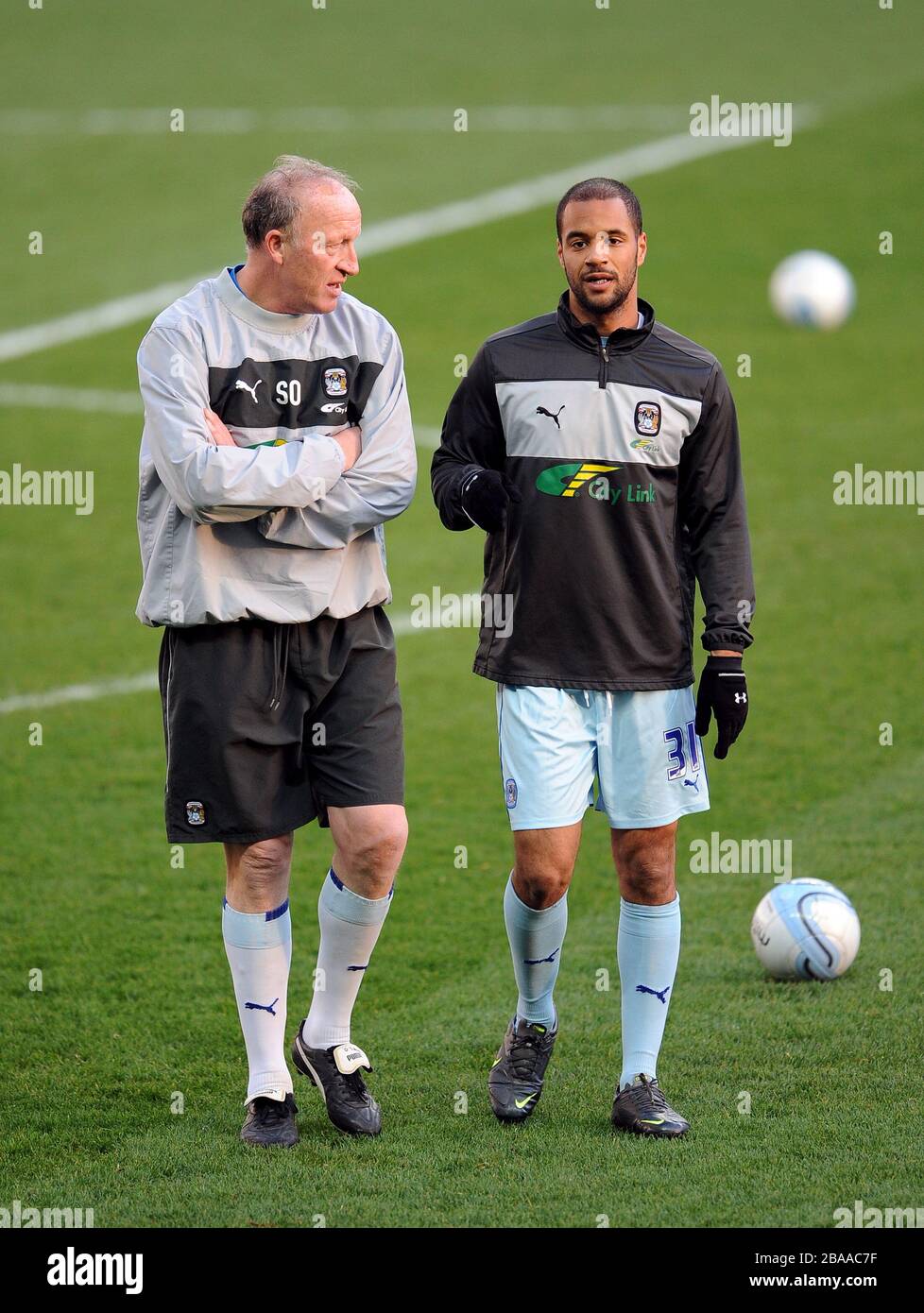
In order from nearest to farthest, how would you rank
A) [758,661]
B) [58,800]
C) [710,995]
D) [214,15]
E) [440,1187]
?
[440,1187], [710,995], [58,800], [758,661], [214,15]

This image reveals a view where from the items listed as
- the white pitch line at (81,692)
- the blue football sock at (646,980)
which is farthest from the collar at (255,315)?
the white pitch line at (81,692)

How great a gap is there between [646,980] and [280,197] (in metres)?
2.16

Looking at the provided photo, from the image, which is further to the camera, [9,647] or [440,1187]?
[9,647]

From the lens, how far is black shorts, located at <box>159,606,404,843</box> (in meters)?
4.34

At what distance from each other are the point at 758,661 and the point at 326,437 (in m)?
5.56

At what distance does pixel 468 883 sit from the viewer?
6723mm

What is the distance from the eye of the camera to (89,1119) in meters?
4.67

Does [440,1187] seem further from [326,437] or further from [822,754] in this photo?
[822,754]

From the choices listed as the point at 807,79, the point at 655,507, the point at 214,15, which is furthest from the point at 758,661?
the point at 214,15
